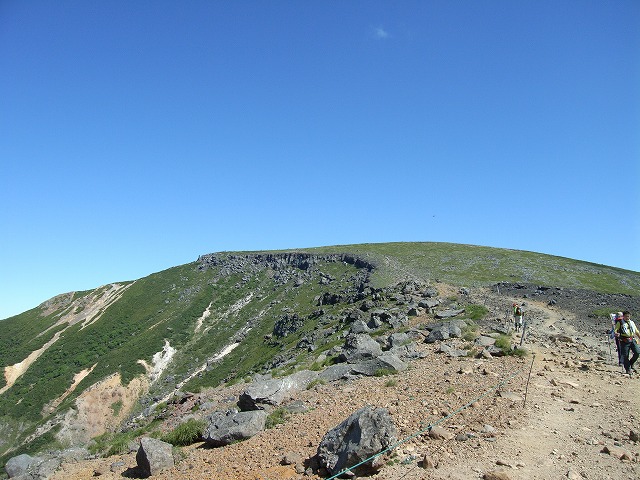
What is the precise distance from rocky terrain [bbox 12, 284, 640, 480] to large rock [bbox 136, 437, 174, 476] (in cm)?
24

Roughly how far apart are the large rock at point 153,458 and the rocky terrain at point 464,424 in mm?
241

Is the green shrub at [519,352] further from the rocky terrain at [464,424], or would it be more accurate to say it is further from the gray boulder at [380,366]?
the gray boulder at [380,366]

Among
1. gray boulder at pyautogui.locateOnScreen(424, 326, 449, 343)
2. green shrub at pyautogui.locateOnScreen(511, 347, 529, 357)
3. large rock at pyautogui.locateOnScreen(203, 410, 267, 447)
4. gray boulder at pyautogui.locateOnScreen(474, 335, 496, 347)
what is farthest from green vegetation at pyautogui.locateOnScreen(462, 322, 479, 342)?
large rock at pyautogui.locateOnScreen(203, 410, 267, 447)

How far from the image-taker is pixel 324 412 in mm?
14086

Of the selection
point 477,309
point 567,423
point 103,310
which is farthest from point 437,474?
point 103,310

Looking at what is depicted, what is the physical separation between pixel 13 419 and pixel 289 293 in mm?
52924

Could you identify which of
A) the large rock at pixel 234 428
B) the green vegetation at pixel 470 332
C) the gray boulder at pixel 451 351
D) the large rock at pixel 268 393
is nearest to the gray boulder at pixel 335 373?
the large rock at pixel 268 393

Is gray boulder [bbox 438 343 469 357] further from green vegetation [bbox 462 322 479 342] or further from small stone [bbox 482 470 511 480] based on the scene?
small stone [bbox 482 470 511 480]

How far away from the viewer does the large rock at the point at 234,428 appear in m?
13.1

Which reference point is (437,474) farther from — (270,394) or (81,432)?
(81,432)

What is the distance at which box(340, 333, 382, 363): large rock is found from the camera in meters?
21.5

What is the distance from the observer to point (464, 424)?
11031 millimetres

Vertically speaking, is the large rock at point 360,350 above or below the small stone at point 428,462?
above

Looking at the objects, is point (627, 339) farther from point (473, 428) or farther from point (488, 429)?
point (473, 428)
